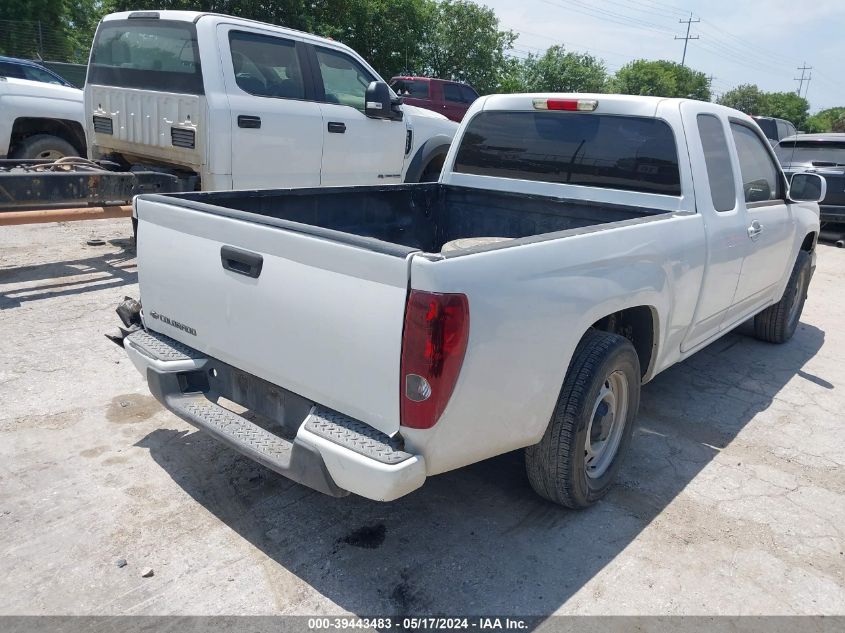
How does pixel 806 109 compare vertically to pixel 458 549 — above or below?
above

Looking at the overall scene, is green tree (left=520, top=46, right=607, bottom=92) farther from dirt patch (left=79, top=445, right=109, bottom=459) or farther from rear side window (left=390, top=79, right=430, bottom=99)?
dirt patch (left=79, top=445, right=109, bottom=459)

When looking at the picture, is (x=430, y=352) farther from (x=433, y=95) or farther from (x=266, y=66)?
(x=433, y=95)

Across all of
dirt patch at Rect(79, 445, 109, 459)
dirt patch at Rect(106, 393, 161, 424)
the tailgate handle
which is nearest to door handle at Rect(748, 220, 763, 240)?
the tailgate handle

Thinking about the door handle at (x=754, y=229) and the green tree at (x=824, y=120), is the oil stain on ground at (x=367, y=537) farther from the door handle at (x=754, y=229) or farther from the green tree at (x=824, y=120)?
the green tree at (x=824, y=120)

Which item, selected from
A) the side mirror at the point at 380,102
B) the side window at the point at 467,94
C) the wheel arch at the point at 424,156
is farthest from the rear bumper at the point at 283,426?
the side window at the point at 467,94

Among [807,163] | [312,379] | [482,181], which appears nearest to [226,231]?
[312,379]

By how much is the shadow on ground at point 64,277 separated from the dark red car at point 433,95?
42.3 feet

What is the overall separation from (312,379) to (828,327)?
246 inches

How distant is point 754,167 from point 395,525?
350 cm

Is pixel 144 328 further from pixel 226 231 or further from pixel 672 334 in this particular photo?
pixel 672 334

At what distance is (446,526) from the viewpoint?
3.23 meters

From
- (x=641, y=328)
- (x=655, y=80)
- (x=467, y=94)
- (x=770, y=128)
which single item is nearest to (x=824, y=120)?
(x=655, y=80)

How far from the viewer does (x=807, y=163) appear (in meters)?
11.8

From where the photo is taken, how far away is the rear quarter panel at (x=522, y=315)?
8.00 feet
